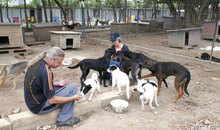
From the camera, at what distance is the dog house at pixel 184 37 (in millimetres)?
9898

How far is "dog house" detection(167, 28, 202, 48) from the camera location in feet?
32.5

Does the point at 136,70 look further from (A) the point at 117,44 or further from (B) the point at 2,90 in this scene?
(B) the point at 2,90

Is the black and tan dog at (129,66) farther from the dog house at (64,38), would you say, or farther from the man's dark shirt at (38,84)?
the dog house at (64,38)

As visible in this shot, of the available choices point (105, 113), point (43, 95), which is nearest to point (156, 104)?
point (105, 113)

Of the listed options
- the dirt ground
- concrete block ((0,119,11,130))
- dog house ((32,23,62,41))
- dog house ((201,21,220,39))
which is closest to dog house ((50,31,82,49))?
dog house ((32,23,62,41))

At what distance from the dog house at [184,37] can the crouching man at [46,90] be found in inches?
339

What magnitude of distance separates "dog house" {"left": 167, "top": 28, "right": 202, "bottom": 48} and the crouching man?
8611 mm

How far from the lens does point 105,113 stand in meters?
3.42

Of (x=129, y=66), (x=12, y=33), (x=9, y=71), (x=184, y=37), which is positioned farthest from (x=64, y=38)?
(x=184, y=37)

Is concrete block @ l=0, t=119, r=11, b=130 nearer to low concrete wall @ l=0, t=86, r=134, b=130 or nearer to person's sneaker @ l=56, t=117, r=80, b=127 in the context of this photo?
Answer: low concrete wall @ l=0, t=86, r=134, b=130

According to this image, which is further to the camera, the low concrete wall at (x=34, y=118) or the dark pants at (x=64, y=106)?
the dark pants at (x=64, y=106)

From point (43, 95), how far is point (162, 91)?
9.58 feet

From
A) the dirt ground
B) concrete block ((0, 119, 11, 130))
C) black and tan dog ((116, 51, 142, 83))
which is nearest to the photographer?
concrete block ((0, 119, 11, 130))

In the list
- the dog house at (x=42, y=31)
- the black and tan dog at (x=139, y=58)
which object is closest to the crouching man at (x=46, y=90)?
the black and tan dog at (x=139, y=58)
